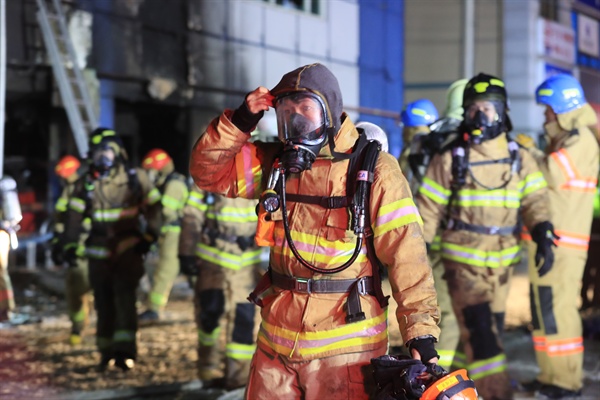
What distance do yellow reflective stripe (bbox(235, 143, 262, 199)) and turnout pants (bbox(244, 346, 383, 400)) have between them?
75 centimetres

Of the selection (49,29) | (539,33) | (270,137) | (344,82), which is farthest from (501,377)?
(539,33)

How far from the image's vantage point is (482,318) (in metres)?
5.44

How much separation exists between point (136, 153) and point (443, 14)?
1330 centimetres

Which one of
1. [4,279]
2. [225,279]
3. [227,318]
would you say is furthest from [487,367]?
[4,279]

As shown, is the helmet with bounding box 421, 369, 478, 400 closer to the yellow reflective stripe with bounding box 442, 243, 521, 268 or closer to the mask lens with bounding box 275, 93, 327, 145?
the mask lens with bounding box 275, 93, 327, 145

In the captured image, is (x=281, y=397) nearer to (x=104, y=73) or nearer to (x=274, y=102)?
(x=274, y=102)

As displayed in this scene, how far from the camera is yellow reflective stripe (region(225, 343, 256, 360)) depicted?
6.09 meters

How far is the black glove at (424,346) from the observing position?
3188 millimetres

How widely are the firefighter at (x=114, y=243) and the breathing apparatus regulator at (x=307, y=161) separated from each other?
3.86 meters

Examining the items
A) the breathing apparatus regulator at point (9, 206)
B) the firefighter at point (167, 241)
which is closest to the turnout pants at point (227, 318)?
the breathing apparatus regulator at point (9, 206)

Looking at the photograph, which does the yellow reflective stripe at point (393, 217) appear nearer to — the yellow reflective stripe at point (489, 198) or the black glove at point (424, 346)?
the black glove at point (424, 346)

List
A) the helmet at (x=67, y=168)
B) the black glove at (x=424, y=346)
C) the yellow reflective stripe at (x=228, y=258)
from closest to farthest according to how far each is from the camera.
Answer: the black glove at (x=424, y=346)
the yellow reflective stripe at (x=228, y=258)
the helmet at (x=67, y=168)

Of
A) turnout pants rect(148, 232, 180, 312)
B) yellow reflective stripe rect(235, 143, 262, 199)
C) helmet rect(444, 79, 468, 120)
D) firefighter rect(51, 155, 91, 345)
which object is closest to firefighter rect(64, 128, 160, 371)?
firefighter rect(51, 155, 91, 345)

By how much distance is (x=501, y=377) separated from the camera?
5543mm
